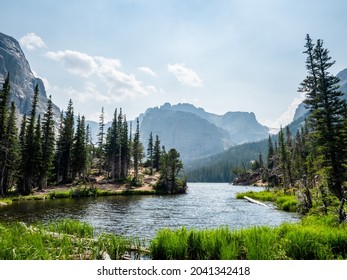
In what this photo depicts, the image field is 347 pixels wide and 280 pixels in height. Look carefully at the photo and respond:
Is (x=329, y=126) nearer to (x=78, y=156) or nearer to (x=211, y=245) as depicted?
(x=211, y=245)

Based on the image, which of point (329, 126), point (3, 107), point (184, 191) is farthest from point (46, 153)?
point (329, 126)

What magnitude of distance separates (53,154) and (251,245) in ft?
231

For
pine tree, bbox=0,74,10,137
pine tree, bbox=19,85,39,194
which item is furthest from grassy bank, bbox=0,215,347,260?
pine tree, bbox=19,85,39,194

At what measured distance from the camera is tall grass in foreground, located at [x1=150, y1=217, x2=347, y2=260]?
1098cm

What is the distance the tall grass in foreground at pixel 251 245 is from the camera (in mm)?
10977

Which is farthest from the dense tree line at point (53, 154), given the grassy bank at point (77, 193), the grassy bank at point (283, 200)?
the grassy bank at point (283, 200)

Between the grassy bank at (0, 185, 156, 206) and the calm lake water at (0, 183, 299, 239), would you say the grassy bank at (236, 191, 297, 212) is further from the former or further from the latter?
the grassy bank at (0, 185, 156, 206)

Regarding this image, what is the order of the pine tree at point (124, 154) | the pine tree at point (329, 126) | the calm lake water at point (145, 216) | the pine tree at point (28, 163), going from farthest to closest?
the pine tree at point (124, 154), the pine tree at point (28, 163), the pine tree at point (329, 126), the calm lake water at point (145, 216)

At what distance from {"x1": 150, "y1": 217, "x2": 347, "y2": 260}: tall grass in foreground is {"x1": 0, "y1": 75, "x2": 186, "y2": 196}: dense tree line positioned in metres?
50.5

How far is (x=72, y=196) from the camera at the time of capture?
201 feet

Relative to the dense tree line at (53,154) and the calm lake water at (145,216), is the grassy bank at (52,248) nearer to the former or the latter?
the calm lake water at (145,216)

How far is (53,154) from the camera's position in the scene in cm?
7281

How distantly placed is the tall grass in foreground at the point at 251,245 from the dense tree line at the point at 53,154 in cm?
5050

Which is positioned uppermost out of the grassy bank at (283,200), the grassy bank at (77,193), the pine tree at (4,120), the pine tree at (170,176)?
the pine tree at (4,120)
